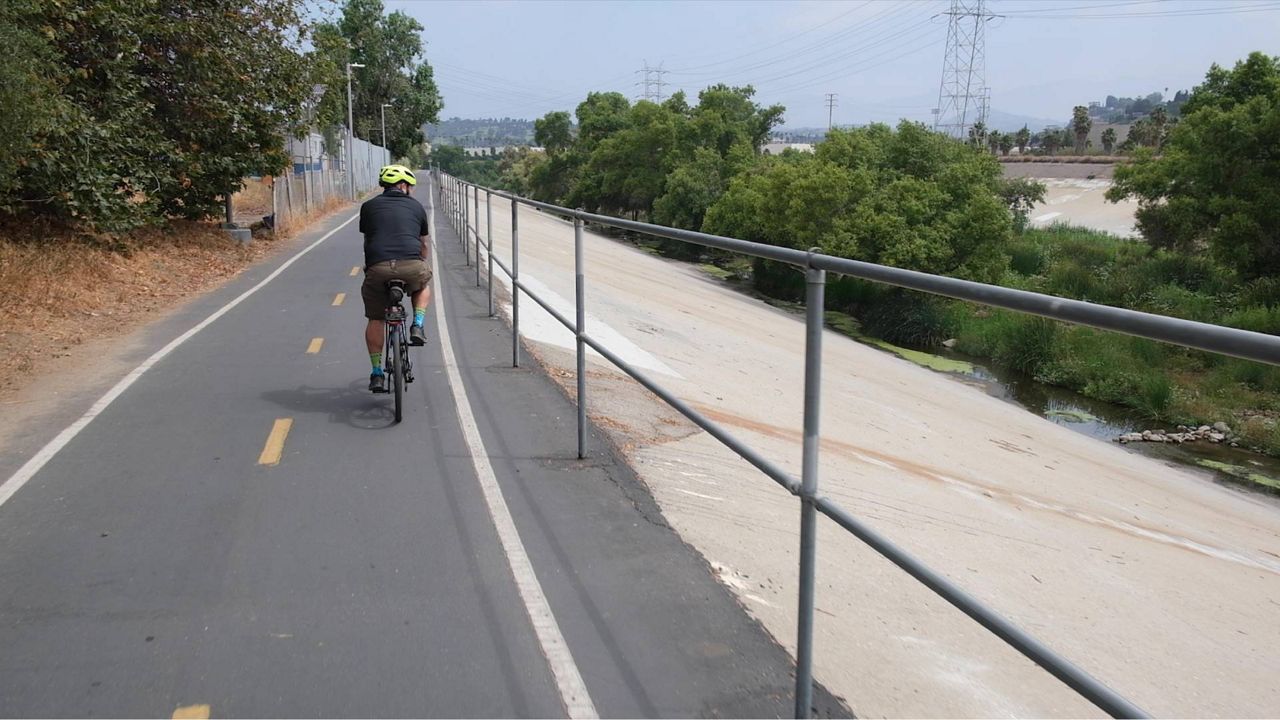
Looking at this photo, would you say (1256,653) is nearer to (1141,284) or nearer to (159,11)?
(159,11)

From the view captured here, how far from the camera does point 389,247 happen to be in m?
7.63

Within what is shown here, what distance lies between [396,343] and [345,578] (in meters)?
2.93

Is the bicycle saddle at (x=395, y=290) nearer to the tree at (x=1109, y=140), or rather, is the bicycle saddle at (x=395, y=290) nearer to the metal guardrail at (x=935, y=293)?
the metal guardrail at (x=935, y=293)

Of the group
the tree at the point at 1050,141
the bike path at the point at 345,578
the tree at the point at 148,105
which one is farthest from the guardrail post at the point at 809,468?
the tree at the point at 1050,141

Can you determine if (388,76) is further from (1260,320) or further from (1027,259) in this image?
(1260,320)

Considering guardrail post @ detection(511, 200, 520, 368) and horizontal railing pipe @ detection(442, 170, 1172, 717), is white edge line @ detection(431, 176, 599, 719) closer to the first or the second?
horizontal railing pipe @ detection(442, 170, 1172, 717)

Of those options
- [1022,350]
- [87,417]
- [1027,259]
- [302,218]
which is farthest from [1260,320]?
[302,218]

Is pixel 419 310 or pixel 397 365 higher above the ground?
pixel 419 310

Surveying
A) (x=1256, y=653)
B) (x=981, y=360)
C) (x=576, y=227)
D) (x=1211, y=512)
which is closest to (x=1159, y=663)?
(x=1256, y=653)

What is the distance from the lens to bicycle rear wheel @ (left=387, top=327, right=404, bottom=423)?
7.30 meters

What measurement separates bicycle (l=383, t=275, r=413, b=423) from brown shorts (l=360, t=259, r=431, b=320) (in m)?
0.05

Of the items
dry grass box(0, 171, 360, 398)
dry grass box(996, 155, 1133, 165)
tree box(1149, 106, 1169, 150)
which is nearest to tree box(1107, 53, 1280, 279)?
dry grass box(0, 171, 360, 398)

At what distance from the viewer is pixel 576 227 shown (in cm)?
637

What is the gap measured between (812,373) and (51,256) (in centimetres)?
1512
